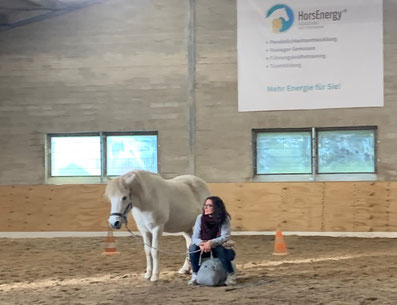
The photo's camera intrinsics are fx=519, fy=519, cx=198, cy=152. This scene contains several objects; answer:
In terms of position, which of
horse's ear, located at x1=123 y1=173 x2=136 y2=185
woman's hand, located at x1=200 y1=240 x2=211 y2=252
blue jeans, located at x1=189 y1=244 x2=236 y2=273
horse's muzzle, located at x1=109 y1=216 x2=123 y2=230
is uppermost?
horse's ear, located at x1=123 y1=173 x2=136 y2=185

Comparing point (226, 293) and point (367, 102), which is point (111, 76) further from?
point (226, 293)

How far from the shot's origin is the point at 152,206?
17.6ft

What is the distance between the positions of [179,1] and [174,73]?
56.7 inches

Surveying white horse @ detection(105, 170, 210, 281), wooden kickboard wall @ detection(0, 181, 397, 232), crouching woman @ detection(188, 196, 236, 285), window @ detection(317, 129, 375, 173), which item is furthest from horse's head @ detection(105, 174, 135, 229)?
window @ detection(317, 129, 375, 173)

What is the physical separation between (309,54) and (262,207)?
2977 mm

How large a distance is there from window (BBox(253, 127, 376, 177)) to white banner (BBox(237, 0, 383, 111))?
52 centimetres

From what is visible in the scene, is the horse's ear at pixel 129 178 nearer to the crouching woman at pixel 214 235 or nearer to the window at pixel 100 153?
the crouching woman at pixel 214 235

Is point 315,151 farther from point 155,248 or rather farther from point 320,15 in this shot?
point 155,248

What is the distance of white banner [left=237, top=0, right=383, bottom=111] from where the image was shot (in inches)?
375

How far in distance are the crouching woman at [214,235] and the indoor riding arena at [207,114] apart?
3291mm

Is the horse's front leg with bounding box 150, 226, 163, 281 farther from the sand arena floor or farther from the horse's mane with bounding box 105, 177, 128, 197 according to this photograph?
the horse's mane with bounding box 105, 177, 128, 197

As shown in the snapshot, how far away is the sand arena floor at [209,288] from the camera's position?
14.8ft

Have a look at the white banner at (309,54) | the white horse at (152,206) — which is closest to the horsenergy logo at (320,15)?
the white banner at (309,54)

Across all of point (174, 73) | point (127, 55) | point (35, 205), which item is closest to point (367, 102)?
point (174, 73)
